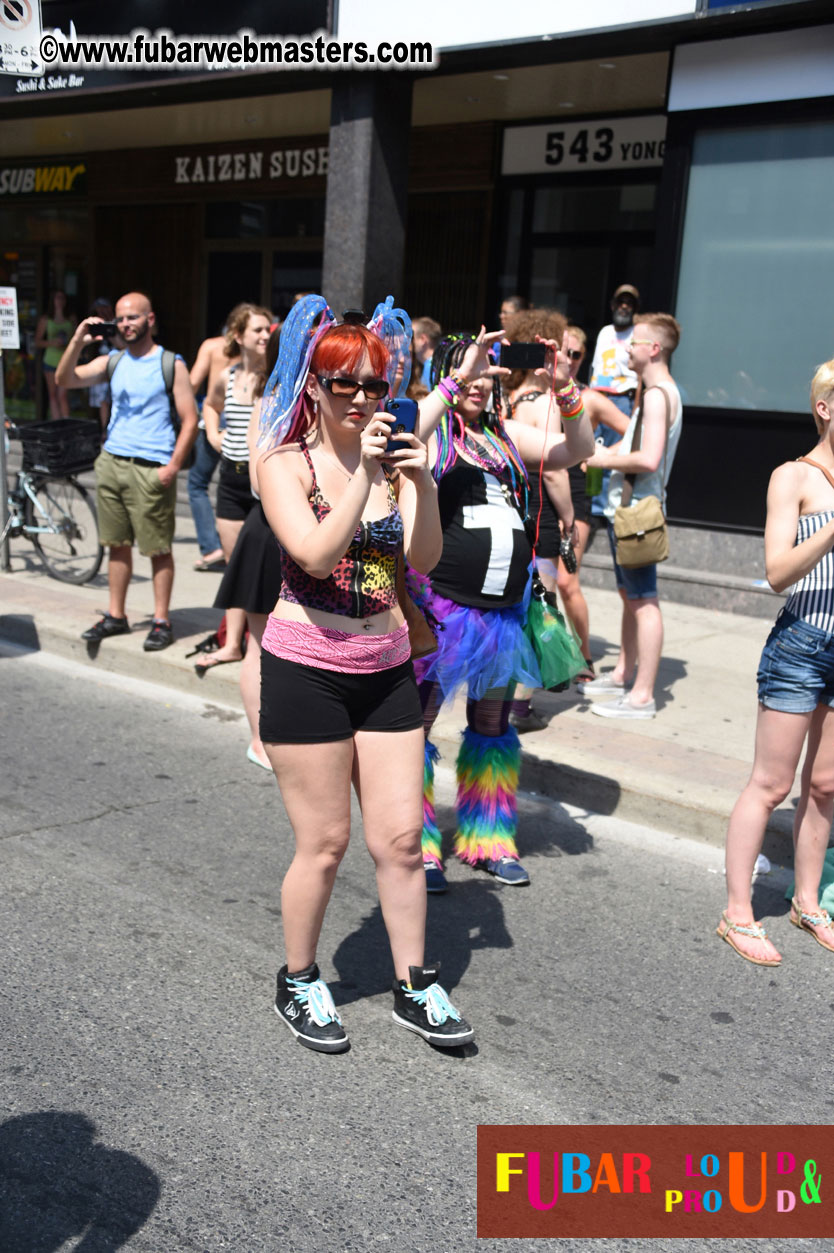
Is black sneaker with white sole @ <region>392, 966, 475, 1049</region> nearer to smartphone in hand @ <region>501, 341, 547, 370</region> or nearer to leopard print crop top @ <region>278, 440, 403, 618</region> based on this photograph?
leopard print crop top @ <region>278, 440, 403, 618</region>

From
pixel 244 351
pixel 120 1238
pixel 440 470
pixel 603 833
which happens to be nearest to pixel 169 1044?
pixel 120 1238

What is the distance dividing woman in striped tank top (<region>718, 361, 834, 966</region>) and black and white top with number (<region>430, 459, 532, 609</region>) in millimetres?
936

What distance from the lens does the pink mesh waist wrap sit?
3.11 metres

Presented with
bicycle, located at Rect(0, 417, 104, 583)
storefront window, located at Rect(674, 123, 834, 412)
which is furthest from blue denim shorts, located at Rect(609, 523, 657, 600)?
bicycle, located at Rect(0, 417, 104, 583)

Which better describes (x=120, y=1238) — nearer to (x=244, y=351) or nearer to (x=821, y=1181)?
(x=821, y=1181)

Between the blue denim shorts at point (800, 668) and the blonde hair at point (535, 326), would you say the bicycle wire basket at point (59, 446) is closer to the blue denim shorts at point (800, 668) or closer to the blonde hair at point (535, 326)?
the blonde hair at point (535, 326)

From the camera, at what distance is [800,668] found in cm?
381

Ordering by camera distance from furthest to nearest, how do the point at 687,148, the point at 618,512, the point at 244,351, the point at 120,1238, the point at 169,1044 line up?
the point at 687,148 → the point at 244,351 → the point at 618,512 → the point at 169,1044 → the point at 120,1238

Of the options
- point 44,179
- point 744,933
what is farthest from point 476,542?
point 44,179

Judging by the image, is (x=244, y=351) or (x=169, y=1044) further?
(x=244, y=351)

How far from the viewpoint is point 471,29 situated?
981 centimetres

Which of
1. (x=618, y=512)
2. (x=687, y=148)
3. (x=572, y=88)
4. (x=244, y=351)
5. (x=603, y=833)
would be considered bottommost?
(x=603, y=833)

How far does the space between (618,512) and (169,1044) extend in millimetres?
3758

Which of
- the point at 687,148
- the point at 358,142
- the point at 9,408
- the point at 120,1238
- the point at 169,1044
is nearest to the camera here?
the point at 120,1238
